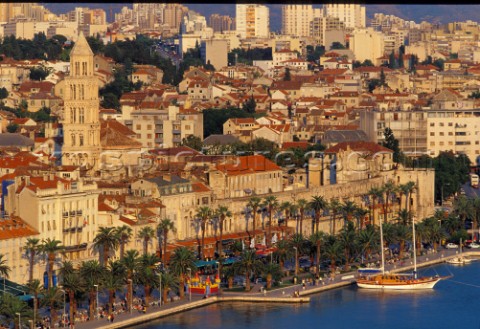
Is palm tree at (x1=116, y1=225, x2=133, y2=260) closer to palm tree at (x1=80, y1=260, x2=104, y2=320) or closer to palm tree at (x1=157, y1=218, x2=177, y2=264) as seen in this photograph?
palm tree at (x1=157, y1=218, x2=177, y2=264)

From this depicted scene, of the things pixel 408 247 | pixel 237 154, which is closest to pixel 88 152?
pixel 237 154

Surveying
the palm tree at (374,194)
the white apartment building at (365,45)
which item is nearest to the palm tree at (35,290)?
the palm tree at (374,194)

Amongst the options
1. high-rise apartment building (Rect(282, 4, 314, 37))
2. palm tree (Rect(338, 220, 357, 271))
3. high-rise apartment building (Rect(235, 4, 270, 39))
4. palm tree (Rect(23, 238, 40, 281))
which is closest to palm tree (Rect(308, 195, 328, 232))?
palm tree (Rect(338, 220, 357, 271))

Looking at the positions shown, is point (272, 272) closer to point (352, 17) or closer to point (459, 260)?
point (459, 260)

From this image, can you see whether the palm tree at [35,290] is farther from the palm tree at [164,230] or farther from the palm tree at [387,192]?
the palm tree at [387,192]

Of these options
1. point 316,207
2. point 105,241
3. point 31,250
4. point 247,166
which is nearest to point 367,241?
point 316,207
